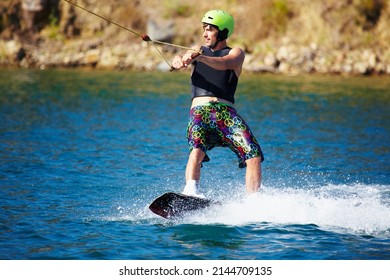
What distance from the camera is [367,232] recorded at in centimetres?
818

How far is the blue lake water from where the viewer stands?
25.6ft

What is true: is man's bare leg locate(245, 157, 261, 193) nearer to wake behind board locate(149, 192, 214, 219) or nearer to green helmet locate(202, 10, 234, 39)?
wake behind board locate(149, 192, 214, 219)

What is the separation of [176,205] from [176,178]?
10.3ft

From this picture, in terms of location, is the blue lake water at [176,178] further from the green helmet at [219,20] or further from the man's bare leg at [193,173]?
the green helmet at [219,20]

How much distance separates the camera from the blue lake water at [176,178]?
7.79 metres

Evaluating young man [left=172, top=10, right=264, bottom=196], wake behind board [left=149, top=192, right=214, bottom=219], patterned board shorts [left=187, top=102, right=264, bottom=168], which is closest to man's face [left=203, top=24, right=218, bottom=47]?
young man [left=172, top=10, right=264, bottom=196]

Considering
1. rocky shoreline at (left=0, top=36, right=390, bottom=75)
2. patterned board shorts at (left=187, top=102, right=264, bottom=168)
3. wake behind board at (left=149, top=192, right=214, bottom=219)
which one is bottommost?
wake behind board at (left=149, top=192, right=214, bottom=219)

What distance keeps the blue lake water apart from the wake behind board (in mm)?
134

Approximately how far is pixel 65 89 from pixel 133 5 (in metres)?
12.8

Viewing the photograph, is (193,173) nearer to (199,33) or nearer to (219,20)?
(219,20)

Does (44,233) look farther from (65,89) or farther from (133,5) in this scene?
(133,5)

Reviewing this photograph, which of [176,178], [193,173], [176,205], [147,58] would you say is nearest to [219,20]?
[193,173]

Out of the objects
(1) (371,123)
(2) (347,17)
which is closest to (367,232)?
(1) (371,123)

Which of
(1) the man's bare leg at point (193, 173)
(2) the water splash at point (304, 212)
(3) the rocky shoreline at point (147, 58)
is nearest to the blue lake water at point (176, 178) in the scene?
(2) the water splash at point (304, 212)
